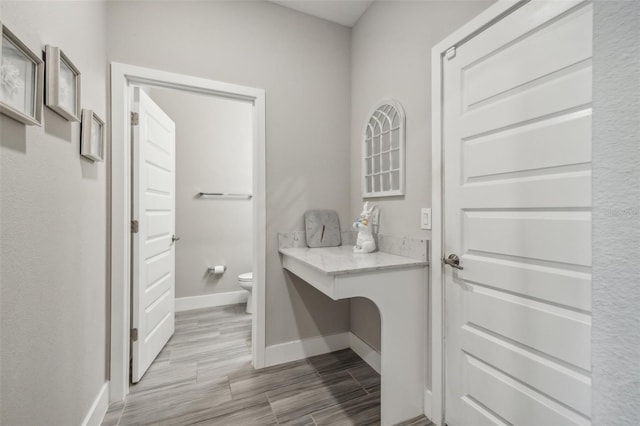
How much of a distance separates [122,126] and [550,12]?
2178 millimetres

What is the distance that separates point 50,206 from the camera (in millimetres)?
1057

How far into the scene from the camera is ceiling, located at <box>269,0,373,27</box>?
2.12 meters

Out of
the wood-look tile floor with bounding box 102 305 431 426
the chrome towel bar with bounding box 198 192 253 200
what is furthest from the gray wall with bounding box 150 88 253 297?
the wood-look tile floor with bounding box 102 305 431 426

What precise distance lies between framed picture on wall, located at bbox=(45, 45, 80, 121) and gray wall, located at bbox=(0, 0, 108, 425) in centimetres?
3

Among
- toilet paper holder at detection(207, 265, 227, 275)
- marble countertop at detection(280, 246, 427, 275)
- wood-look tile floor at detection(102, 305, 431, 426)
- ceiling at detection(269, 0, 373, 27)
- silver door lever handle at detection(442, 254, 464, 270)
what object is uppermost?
ceiling at detection(269, 0, 373, 27)

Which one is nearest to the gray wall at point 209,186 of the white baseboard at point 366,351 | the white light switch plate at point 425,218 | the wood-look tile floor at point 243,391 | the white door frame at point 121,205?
the wood-look tile floor at point 243,391

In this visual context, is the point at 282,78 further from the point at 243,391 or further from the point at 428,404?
the point at 428,404

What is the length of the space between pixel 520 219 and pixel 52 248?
1.82m

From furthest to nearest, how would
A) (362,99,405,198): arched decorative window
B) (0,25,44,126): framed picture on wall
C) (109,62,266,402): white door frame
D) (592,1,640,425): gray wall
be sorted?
1. (362,99,405,198): arched decorative window
2. (109,62,266,402): white door frame
3. (0,25,44,126): framed picture on wall
4. (592,1,640,425): gray wall

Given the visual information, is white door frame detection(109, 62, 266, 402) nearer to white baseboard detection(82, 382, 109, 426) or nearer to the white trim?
white baseboard detection(82, 382, 109, 426)

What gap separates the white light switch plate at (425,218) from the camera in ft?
5.27

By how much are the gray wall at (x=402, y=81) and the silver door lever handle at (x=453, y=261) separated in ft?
0.64

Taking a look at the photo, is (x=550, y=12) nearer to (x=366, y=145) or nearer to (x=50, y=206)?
(x=366, y=145)

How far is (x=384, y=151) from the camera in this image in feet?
6.47
